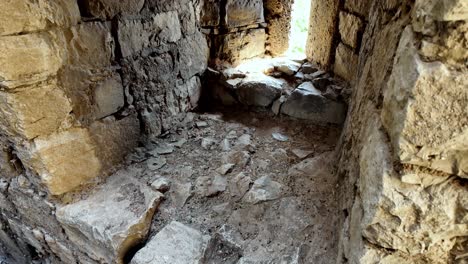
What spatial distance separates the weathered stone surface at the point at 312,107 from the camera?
1978 mm

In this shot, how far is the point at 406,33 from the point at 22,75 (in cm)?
143

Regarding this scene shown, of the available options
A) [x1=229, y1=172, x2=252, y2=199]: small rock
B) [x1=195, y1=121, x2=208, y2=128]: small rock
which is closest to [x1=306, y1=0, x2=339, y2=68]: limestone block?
[x1=195, y1=121, x2=208, y2=128]: small rock

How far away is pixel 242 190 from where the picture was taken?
1.67m

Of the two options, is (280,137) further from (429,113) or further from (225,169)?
(429,113)

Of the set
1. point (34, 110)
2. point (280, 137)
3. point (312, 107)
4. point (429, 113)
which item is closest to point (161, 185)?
point (34, 110)

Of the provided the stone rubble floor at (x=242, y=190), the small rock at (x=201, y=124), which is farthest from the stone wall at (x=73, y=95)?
the stone rubble floor at (x=242, y=190)

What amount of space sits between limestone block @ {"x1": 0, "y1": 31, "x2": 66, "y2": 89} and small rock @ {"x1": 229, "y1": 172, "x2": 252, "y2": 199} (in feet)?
3.39

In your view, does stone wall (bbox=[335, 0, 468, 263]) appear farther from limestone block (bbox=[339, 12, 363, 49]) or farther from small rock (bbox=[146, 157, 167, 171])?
small rock (bbox=[146, 157, 167, 171])

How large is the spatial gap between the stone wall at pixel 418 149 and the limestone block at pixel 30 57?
135cm

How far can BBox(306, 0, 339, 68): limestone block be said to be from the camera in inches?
81.3

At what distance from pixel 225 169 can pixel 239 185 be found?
0.16 m

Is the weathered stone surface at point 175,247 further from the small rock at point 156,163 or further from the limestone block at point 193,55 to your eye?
the limestone block at point 193,55

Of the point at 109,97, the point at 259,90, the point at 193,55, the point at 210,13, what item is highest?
the point at 210,13

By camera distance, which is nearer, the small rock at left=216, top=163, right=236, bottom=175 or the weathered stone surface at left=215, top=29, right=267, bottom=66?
the small rock at left=216, top=163, right=236, bottom=175
